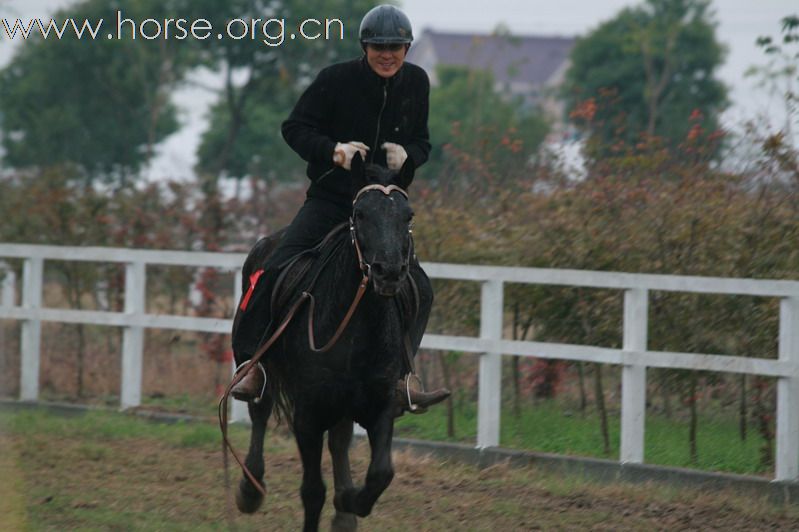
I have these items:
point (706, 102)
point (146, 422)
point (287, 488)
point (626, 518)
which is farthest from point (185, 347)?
point (706, 102)

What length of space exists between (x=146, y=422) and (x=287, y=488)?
3.37m

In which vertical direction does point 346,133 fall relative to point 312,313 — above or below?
above

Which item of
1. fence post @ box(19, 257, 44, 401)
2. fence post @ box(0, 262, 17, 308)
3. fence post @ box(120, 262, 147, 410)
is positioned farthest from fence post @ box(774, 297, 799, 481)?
fence post @ box(0, 262, 17, 308)

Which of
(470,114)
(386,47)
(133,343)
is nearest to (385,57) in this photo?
(386,47)

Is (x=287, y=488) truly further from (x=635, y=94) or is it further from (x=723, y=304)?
(x=635, y=94)

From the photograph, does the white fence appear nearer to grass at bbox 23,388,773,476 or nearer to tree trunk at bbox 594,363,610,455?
grass at bbox 23,388,773,476

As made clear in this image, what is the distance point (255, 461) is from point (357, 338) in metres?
1.89

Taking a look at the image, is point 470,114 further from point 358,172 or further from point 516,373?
point 358,172

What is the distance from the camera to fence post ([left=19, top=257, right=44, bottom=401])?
42.7ft

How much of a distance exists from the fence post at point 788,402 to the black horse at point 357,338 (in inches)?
118

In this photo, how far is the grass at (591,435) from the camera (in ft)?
31.0

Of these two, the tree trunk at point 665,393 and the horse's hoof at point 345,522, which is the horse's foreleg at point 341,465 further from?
the tree trunk at point 665,393

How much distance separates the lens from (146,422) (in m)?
11.9

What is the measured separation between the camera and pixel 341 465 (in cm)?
753
